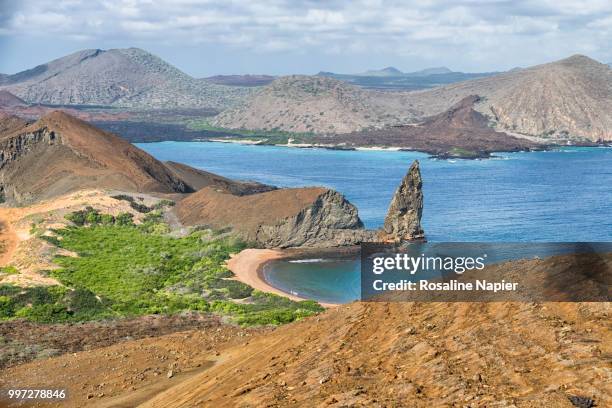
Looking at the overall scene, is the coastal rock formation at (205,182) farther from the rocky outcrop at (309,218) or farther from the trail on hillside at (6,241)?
the trail on hillside at (6,241)

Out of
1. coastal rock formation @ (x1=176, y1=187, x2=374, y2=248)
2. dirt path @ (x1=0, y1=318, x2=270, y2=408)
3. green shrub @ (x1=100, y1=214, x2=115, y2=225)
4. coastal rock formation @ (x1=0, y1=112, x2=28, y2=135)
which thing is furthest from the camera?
coastal rock formation @ (x1=0, y1=112, x2=28, y2=135)

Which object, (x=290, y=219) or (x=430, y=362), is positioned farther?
(x=290, y=219)

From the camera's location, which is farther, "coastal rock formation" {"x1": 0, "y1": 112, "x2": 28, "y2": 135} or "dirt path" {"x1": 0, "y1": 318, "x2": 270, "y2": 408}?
"coastal rock formation" {"x1": 0, "y1": 112, "x2": 28, "y2": 135}

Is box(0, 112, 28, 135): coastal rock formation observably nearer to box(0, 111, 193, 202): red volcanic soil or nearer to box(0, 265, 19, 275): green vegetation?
box(0, 111, 193, 202): red volcanic soil

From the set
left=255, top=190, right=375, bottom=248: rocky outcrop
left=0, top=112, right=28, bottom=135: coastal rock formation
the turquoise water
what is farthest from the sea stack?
left=0, top=112, right=28, bottom=135: coastal rock formation

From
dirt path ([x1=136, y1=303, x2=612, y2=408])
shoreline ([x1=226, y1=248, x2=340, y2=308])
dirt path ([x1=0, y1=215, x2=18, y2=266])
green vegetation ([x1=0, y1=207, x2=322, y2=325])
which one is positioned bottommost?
shoreline ([x1=226, y1=248, x2=340, y2=308])

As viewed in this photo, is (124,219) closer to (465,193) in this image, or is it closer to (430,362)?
(465,193)

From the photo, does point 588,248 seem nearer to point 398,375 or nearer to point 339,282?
point 398,375

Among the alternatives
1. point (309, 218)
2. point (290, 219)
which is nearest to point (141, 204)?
point (290, 219)

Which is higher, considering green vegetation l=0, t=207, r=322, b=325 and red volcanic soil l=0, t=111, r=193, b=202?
red volcanic soil l=0, t=111, r=193, b=202
